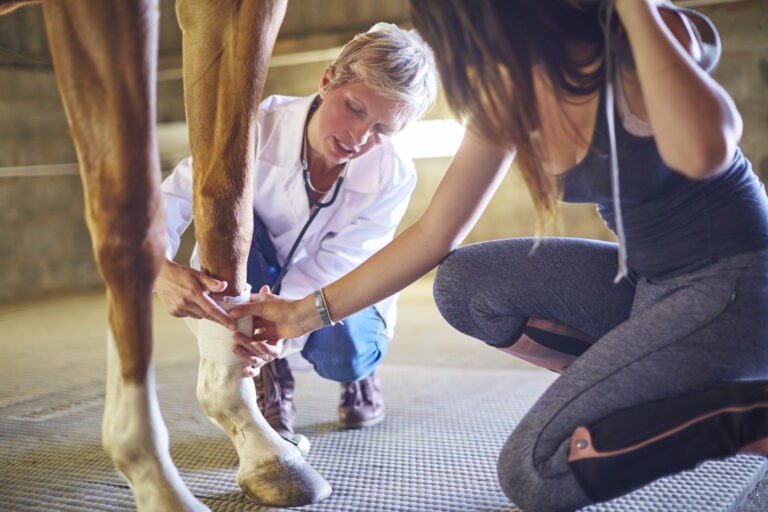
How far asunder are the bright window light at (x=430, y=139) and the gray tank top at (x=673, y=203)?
3.93m

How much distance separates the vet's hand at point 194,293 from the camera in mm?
1022

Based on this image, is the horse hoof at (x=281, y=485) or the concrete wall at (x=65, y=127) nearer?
the horse hoof at (x=281, y=485)

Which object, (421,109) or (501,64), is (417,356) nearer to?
(421,109)

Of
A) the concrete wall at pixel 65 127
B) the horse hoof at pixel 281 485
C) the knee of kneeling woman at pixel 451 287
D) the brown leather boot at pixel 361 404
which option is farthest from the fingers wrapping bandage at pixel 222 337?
the concrete wall at pixel 65 127

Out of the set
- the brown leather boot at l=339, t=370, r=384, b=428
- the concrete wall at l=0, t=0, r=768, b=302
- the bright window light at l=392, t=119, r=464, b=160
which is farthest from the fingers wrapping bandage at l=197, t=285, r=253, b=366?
the bright window light at l=392, t=119, r=464, b=160

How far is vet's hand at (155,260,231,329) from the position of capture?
3.35ft

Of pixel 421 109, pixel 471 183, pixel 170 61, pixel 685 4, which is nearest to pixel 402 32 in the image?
pixel 421 109

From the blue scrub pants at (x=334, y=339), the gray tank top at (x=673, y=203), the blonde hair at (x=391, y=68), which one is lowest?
the blue scrub pants at (x=334, y=339)

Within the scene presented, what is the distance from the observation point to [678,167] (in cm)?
79

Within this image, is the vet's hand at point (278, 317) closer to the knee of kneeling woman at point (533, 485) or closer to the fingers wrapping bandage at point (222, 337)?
the fingers wrapping bandage at point (222, 337)

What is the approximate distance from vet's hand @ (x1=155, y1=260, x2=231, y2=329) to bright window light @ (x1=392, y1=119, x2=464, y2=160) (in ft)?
12.7

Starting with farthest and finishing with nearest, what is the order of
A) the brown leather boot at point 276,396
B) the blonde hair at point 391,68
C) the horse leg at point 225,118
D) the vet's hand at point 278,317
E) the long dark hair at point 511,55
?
the brown leather boot at point 276,396
the blonde hair at point 391,68
the vet's hand at point 278,317
the horse leg at point 225,118
the long dark hair at point 511,55

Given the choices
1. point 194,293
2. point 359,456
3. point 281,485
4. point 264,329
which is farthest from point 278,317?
point 359,456

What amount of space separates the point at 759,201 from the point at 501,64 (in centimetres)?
37
